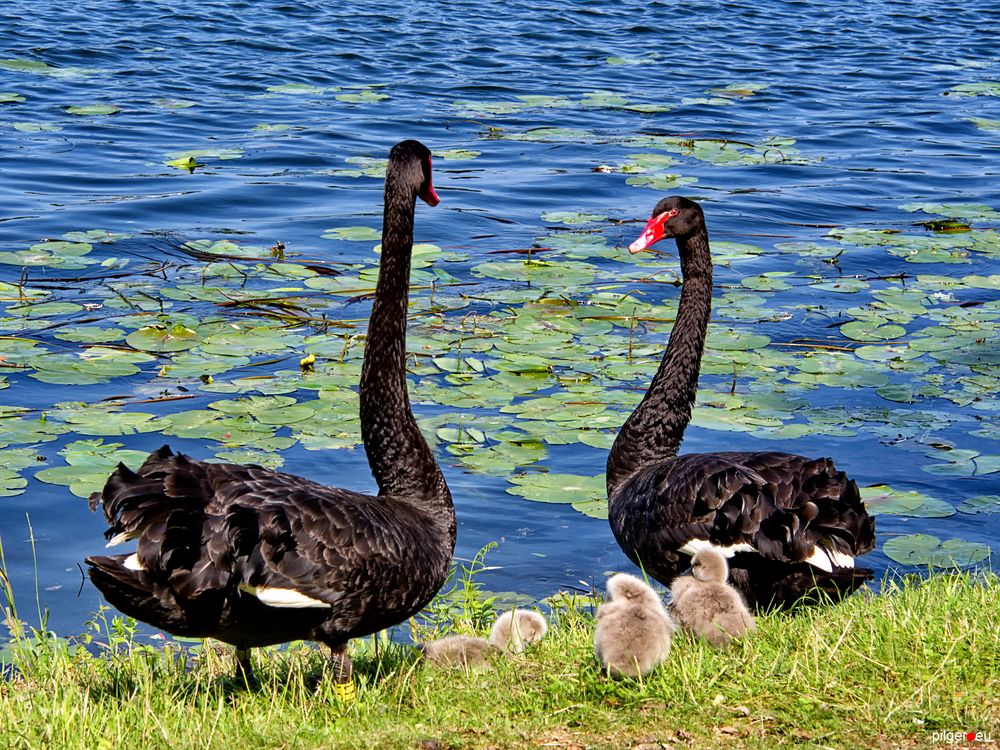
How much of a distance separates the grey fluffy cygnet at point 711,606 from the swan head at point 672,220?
2336 mm

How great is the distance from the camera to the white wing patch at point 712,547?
4.94 m

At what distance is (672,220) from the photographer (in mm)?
6688

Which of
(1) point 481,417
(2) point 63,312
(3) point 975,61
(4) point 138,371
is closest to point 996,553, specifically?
(1) point 481,417

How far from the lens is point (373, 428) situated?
197 inches

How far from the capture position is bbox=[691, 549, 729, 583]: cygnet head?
471 cm

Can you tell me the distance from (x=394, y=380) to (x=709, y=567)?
4.34 ft

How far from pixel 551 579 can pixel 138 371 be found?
3.04 metres

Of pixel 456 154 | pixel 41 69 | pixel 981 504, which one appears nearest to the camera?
pixel 981 504

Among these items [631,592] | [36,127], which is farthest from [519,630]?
[36,127]

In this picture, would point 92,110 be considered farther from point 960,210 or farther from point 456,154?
Answer: point 960,210

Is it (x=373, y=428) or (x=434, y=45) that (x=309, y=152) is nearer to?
(x=434, y=45)

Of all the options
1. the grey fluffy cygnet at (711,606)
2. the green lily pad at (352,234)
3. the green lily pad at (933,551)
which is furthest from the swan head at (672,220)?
the green lily pad at (352,234)

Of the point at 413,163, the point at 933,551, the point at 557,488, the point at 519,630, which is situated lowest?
the point at 933,551

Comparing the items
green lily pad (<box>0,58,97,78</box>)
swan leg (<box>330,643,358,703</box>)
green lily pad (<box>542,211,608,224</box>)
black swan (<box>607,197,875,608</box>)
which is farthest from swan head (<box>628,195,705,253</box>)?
green lily pad (<box>0,58,97,78</box>)
